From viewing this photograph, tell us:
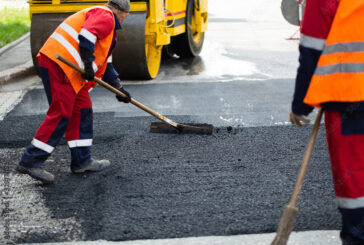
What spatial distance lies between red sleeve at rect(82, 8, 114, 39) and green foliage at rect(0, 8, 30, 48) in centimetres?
675

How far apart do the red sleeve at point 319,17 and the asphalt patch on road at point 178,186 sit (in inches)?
50.2

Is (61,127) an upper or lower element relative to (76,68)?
lower

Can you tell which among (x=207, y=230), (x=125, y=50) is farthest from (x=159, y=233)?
(x=125, y=50)

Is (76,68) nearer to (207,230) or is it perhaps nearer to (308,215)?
(207,230)

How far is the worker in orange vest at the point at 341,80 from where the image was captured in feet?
8.04

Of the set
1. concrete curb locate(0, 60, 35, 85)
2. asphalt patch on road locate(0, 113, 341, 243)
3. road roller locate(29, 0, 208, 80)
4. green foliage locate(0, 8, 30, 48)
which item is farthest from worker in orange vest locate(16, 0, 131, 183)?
green foliage locate(0, 8, 30, 48)

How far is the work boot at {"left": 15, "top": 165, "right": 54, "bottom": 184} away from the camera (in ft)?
13.5

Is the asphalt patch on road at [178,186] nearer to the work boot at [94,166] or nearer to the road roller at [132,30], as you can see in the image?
Answer: the work boot at [94,166]

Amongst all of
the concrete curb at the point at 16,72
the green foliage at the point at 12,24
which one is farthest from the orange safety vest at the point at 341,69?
the green foliage at the point at 12,24

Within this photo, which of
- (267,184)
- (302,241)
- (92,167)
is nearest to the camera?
(302,241)

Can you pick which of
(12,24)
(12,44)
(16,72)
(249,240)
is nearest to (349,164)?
(249,240)

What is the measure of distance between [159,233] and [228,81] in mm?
4878

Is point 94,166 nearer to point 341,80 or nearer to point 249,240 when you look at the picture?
point 249,240

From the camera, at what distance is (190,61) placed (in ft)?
32.3
